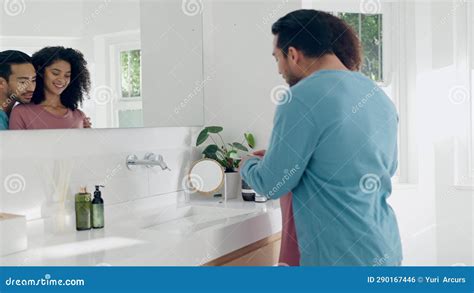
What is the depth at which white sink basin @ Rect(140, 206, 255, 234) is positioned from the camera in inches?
76.6

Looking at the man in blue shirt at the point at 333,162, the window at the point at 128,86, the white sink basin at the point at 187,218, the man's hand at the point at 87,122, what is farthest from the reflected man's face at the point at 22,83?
the man in blue shirt at the point at 333,162

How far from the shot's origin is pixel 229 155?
7.55 ft

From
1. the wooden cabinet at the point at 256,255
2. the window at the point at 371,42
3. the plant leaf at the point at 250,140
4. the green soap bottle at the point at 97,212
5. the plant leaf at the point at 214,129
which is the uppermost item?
the window at the point at 371,42

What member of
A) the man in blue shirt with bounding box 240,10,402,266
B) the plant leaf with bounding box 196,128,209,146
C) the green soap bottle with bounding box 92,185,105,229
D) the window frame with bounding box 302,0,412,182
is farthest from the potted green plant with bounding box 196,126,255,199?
the window frame with bounding box 302,0,412,182

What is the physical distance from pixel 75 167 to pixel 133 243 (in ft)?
1.52

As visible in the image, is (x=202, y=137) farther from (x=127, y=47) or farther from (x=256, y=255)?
(x=256, y=255)

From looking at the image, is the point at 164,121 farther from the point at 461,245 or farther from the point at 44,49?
the point at 461,245

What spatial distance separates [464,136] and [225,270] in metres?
1.52

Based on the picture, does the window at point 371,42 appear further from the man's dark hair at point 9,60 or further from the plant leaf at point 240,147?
the man's dark hair at point 9,60

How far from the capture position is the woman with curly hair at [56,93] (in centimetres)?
167

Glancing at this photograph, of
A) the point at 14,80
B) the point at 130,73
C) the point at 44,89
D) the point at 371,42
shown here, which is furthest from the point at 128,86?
the point at 371,42

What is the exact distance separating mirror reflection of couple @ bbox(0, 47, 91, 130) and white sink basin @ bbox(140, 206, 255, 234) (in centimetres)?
45

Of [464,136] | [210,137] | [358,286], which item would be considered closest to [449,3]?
[464,136]

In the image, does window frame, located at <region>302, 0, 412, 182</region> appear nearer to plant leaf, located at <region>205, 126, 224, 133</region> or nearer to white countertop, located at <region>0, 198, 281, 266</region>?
plant leaf, located at <region>205, 126, 224, 133</region>
